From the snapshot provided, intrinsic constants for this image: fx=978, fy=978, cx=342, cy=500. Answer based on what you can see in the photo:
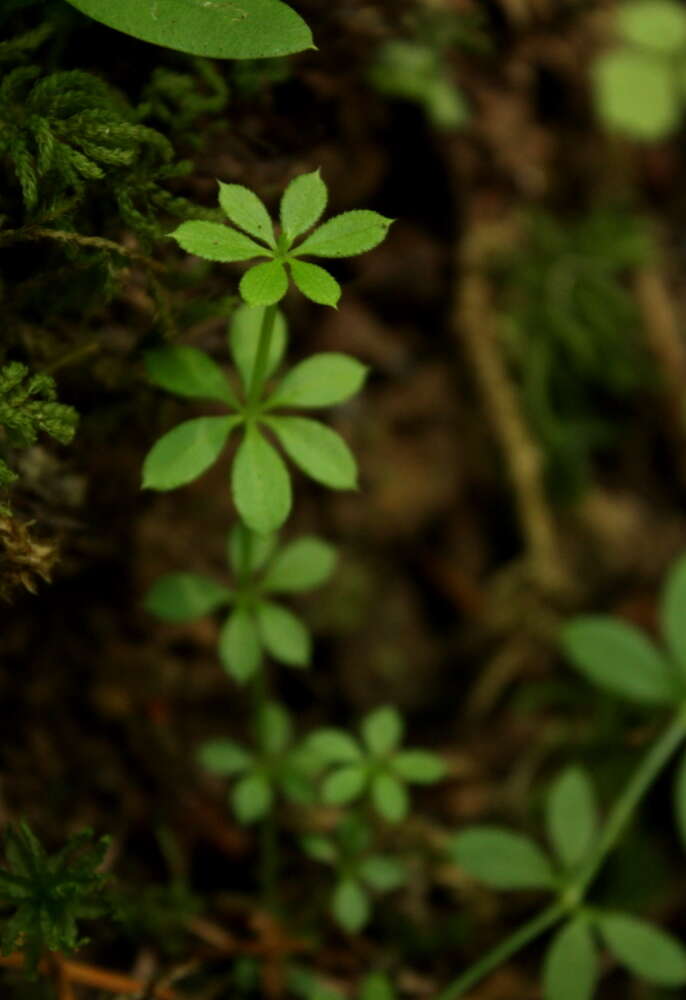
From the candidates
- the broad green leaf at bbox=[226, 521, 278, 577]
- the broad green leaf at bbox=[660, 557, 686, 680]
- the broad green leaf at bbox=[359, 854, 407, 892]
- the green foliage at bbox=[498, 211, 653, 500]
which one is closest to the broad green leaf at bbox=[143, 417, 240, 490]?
the broad green leaf at bbox=[226, 521, 278, 577]

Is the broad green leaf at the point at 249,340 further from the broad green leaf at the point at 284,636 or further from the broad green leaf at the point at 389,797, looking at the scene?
the broad green leaf at the point at 389,797

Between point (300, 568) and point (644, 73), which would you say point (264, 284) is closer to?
point (300, 568)

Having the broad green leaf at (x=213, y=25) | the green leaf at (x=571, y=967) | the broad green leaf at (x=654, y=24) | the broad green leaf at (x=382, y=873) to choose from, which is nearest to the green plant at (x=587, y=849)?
the green leaf at (x=571, y=967)

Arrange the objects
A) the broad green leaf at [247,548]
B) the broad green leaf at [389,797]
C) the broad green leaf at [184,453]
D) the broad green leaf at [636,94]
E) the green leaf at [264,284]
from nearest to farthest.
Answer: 1. the green leaf at [264,284]
2. the broad green leaf at [184,453]
3. the broad green leaf at [247,548]
4. the broad green leaf at [389,797]
5. the broad green leaf at [636,94]

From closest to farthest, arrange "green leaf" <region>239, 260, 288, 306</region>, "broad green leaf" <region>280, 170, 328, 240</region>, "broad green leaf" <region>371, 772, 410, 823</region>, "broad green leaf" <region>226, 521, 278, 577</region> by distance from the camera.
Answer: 1. "green leaf" <region>239, 260, 288, 306</region>
2. "broad green leaf" <region>280, 170, 328, 240</region>
3. "broad green leaf" <region>226, 521, 278, 577</region>
4. "broad green leaf" <region>371, 772, 410, 823</region>

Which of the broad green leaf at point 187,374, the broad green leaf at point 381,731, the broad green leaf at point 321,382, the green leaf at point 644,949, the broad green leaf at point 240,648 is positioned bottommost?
the green leaf at point 644,949

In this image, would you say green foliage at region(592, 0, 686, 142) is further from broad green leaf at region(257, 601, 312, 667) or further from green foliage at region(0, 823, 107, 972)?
green foliage at region(0, 823, 107, 972)
